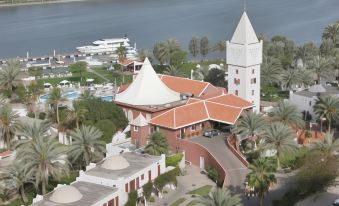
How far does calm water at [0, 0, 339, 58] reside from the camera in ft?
333

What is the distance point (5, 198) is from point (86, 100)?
12581 mm

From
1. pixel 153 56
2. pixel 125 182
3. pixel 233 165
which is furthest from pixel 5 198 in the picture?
pixel 153 56

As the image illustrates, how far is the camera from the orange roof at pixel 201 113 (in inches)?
1670

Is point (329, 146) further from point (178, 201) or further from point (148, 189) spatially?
point (148, 189)

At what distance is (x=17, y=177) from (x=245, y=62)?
21.6 meters

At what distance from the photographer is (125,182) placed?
33375 mm

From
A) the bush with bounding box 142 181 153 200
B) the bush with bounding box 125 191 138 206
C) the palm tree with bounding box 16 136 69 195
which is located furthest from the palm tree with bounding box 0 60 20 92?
the bush with bounding box 125 191 138 206

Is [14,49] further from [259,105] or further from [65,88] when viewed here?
[259,105]

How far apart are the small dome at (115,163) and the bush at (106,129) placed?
871cm

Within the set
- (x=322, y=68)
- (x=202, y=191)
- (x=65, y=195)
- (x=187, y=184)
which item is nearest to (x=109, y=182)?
(x=65, y=195)

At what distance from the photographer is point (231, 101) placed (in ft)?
149

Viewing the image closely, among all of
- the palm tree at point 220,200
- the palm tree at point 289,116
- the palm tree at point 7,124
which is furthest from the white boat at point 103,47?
the palm tree at point 220,200

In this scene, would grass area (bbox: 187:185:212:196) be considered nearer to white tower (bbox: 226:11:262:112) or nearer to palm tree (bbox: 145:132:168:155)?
palm tree (bbox: 145:132:168:155)

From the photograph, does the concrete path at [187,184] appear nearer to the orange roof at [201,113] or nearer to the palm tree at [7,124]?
the orange roof at [201,113]
